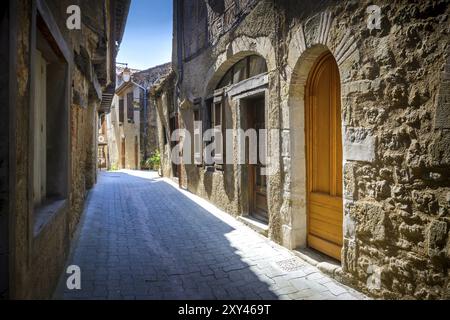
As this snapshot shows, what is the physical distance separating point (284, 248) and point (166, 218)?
256cm

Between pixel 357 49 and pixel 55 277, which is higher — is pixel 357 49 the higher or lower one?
the higher one

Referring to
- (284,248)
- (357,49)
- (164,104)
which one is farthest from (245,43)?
(164,104)

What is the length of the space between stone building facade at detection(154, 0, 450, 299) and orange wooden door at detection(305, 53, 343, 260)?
1 cm

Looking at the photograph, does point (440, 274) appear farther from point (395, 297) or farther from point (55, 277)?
point (55, 277)

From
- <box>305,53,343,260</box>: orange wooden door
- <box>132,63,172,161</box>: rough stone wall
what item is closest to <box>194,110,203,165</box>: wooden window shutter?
<box>305,53,343,260</box>: orange wooden door

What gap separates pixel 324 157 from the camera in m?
3.75

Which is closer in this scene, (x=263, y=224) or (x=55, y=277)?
(x=55, y=277)

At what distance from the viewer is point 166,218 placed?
585cm

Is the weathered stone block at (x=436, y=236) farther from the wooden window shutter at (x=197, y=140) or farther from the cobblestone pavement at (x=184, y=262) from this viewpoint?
the wooden window shutter at (x=197, y=140)

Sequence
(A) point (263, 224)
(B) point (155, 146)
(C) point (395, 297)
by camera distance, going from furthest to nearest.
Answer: (B) point (155, 146) < (A) point (263, 224) < (C) point (395, 297)

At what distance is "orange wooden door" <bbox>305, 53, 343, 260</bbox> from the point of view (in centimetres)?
350

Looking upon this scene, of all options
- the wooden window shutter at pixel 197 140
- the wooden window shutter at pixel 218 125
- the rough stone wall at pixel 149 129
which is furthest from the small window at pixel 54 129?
the rough stone wall at pixel 149 129

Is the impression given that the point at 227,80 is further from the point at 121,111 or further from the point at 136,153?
the point at 121,111

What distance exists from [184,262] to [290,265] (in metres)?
1.23
